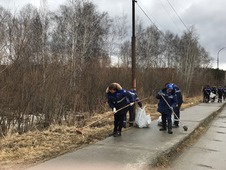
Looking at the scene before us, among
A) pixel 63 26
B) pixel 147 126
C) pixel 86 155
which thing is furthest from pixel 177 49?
pixel 86 155

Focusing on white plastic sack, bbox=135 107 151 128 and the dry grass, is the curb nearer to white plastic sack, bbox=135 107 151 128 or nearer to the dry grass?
white plastic sack, bbox=135 107 151 128

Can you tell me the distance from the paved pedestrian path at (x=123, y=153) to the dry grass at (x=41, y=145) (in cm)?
36

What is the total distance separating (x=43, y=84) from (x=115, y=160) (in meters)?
5.49

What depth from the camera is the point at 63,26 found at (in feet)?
99.4

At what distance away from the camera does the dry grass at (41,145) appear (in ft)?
22.6

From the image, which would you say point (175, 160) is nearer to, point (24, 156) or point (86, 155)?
point (86, 155)

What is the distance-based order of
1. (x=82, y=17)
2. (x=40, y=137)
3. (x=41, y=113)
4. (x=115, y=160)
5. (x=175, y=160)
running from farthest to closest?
(x=82, y=17)
(x=41, y=113)
(x=40, y=137)
(x=175, y=160)
(x=115, y=160)

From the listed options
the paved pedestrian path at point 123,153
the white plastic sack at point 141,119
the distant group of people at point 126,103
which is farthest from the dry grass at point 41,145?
the white plastic sack at point 141,119

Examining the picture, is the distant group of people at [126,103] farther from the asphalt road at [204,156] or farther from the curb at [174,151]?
the asphalt road at [204,156]

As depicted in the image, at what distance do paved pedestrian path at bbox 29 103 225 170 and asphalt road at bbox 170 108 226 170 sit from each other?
352mm

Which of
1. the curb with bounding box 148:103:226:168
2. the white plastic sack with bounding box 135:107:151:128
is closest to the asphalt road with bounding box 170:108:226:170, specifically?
the curb with bounding box 148:103:226:168

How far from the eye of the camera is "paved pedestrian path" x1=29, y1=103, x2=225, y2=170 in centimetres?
652

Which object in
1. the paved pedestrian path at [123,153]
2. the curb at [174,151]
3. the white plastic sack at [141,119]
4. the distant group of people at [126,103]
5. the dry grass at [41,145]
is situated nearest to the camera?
the paved pedestrian path at [123,153]

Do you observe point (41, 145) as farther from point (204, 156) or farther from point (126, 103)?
point (204, 156)
